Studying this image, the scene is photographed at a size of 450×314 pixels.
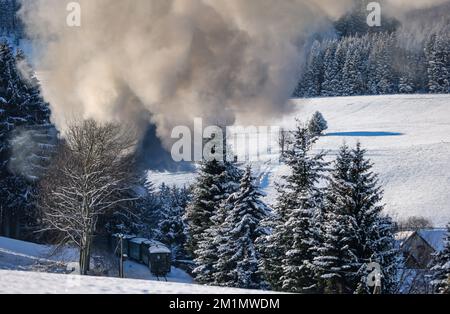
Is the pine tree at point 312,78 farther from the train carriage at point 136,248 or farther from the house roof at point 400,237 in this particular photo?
the train carriage at point 136,248

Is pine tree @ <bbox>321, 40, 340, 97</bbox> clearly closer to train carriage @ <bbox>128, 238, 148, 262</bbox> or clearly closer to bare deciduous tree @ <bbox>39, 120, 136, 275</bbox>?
bare deciduous tree @ <bbox>39, 120, 136, 275</bbox>

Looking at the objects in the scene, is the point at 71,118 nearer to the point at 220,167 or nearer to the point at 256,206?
the point at 220,167

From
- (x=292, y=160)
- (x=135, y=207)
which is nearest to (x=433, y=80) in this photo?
(x=135, y=207)

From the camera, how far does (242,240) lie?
2303 centimetres

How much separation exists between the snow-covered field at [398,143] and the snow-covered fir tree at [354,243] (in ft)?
57.0

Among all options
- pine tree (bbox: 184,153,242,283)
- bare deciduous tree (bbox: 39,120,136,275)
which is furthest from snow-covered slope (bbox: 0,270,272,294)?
pine tree (bbox: 184,153,242,283)

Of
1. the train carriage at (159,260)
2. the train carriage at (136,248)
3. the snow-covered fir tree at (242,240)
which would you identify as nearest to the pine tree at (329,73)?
the train carriage at (136,248)

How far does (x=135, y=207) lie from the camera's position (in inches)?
1371

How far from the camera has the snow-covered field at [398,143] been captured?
48781mm

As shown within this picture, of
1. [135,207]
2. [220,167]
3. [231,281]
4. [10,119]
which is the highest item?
[10,119]

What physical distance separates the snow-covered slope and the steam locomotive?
22293 mm

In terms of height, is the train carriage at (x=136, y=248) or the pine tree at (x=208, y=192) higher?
the pine tree at (x=208, y=192)

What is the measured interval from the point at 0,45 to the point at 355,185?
1102 inches

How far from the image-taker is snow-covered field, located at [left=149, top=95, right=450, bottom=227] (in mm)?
48781
